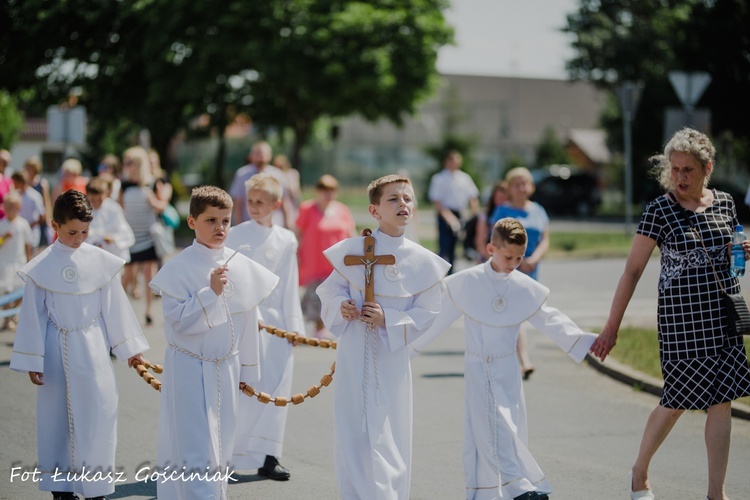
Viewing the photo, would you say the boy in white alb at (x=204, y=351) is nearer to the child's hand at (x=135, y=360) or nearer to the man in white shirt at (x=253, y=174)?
the child's hand at (x=135, y=360)

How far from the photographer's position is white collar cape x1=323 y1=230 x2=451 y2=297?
219 inches

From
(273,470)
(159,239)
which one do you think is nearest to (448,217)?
(159,239)

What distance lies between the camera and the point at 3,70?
29.7 m

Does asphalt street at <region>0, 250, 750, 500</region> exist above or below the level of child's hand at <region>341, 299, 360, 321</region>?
below

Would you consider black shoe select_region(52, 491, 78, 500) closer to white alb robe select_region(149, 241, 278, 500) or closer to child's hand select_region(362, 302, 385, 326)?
white alb robe select_region(149, 241, 278, 500)

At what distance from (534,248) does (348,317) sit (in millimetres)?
5088

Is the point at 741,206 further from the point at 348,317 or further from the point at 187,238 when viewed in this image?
the point at 348,317

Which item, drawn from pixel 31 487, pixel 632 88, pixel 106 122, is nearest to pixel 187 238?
pixel 106 122

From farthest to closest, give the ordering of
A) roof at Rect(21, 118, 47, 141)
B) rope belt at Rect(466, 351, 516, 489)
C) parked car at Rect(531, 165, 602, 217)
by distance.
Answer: roof at Rect(21, 118, 47, 141) → parked car at Rect(531, 165, 602, 217) → rope belt at Rect(466, 351, 516, 489)

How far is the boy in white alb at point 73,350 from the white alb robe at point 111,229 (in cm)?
520

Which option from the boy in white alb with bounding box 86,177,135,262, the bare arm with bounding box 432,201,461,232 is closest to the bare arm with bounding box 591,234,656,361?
the boy in white alb with bounding box 86,177,135,262

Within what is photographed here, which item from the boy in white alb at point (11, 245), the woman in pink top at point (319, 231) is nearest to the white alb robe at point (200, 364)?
the woman in pink top at point (319, 231)

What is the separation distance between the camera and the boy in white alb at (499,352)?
5820 mm

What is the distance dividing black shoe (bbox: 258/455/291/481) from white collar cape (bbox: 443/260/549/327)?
5.37 ft
